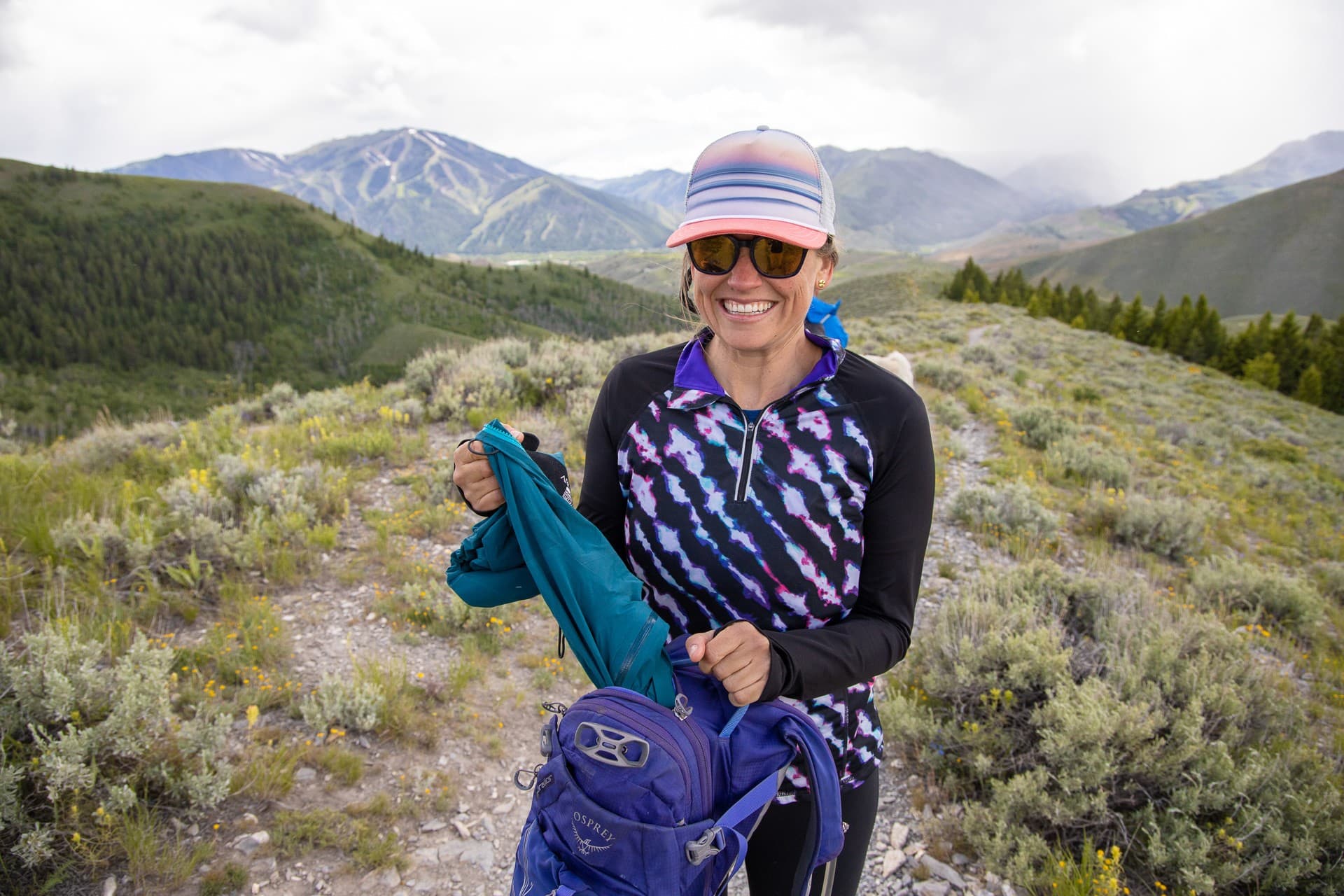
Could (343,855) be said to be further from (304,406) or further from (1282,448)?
(1282,448)

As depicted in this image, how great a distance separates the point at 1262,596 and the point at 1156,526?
1.18 metres

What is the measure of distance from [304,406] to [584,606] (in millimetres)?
7995

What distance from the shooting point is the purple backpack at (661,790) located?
1.27 metres

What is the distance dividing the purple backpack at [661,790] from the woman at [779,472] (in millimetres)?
154

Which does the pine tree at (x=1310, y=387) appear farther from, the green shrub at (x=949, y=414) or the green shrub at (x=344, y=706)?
the green shrub at (x=344, y=706)

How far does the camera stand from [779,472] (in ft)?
5.12

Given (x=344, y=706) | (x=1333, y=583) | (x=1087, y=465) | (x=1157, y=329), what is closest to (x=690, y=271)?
(x=344, y=706)

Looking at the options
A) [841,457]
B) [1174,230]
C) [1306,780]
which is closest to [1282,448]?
[1306,780]

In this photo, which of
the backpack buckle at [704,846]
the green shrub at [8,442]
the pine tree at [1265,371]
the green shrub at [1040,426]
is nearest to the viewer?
the backpack buckle at [704,846]

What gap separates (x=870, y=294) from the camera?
229 feet

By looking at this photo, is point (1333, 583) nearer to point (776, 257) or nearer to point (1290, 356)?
point (776, 257)

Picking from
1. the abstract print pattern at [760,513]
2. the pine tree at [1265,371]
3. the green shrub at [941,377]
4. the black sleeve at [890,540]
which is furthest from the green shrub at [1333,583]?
the pine tree at [1265,371]

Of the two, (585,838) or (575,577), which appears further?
(575,577)

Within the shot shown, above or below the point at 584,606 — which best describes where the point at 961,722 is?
below
